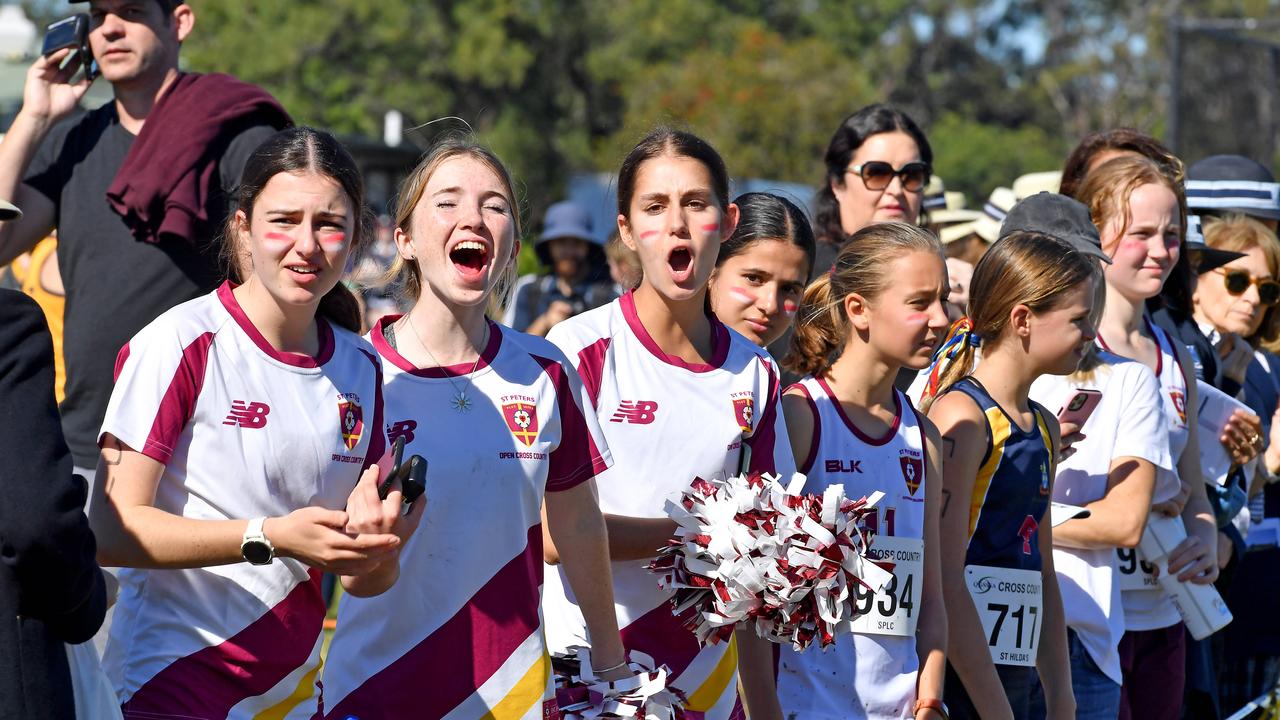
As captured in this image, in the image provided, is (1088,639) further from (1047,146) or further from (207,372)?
(1047,146)

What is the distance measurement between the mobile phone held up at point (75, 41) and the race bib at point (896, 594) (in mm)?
3017

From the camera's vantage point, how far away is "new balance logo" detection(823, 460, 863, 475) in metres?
4.11

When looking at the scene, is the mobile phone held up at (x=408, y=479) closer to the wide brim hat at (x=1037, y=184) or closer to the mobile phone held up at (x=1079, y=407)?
the mobile phone held up at (x=1079, y=407)

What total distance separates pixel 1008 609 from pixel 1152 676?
117 cm

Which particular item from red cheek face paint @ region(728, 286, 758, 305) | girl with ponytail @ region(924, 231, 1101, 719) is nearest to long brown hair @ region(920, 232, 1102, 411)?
girl with ponytail @ region(924, 231, 1101, 719)

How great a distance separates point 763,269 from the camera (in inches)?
181

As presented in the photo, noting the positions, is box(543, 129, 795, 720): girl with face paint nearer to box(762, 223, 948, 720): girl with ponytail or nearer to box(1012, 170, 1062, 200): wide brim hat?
box(762, 223, 948, 720): girl with ponytail

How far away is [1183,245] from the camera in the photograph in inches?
229

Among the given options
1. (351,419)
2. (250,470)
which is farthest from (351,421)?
(250,470)

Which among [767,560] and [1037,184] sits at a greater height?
[1037,184]

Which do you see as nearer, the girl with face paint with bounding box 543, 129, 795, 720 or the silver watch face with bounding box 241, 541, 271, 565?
the silver watch face with bounding box 241, 541, 271, 565

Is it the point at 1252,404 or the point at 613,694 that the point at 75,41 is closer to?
the point at 613,694

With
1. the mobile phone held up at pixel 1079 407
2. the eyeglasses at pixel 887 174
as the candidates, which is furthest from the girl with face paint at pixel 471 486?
the eyeglasses at pixel 887 174

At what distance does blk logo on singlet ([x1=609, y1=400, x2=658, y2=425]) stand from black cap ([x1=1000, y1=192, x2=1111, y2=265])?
157 centimetres
